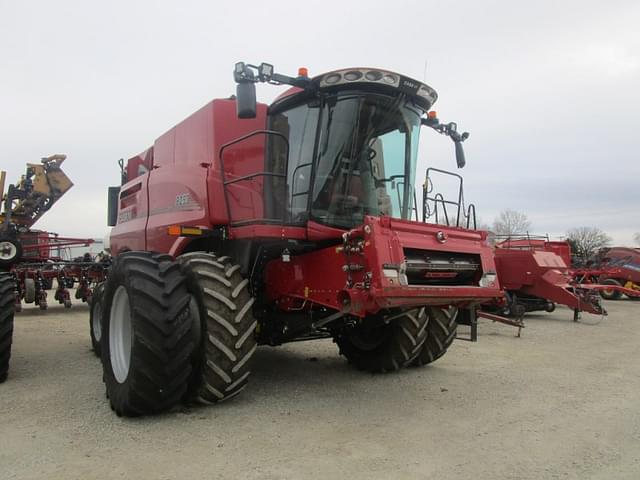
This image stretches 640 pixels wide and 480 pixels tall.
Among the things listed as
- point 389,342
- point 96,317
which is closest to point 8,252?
point 96,317

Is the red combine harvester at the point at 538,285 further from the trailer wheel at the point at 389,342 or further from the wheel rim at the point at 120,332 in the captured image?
the wheel rim at the point at 120,332

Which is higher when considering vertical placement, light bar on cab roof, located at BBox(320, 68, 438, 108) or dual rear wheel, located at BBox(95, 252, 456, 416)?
light bar on cab roof, located at BBox(320, 68, 438, 108)

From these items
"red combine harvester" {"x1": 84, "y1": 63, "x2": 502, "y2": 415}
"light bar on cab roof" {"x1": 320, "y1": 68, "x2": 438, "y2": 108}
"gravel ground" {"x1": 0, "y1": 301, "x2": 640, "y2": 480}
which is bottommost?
"gravel ground" {"x1": 0, "y1": 301, "x2": 640, "y2": 480}

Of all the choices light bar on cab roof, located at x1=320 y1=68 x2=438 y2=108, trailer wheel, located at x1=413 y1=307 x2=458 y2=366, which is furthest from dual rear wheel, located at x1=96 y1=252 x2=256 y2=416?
trailer wheel, located at x1=413 y1=307 x2=458 y2=366

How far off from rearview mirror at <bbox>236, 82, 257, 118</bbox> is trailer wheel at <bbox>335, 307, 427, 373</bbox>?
281 cm

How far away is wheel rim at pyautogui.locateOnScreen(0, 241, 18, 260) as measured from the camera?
788cm

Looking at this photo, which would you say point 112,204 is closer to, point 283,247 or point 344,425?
point 283,247

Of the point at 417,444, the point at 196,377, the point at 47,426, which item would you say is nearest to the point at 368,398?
the point at 417,444

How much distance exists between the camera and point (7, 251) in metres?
7.94

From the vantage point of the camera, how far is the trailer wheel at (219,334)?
445cm

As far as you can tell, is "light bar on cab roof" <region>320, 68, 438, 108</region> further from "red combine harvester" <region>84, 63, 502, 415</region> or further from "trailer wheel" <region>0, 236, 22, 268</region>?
"trailer wheel" <region>0, 236, 22, 268</region>

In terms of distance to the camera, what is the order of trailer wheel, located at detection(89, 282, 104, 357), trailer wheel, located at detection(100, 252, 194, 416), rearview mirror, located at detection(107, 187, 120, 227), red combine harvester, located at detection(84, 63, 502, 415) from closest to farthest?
trailer wheel, located at detection(100, 252, 194, 416) → red combine harvester, located at detection(84, 63, 502, 415) → trailer wheel, located at detection(89, 282, 104, 357) → rearview mirror, located at detection(107, 187, 120, 227)

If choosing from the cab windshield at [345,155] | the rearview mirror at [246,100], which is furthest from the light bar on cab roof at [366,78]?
the rearview mirror at [246,100]

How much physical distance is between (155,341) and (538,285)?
1104cm
